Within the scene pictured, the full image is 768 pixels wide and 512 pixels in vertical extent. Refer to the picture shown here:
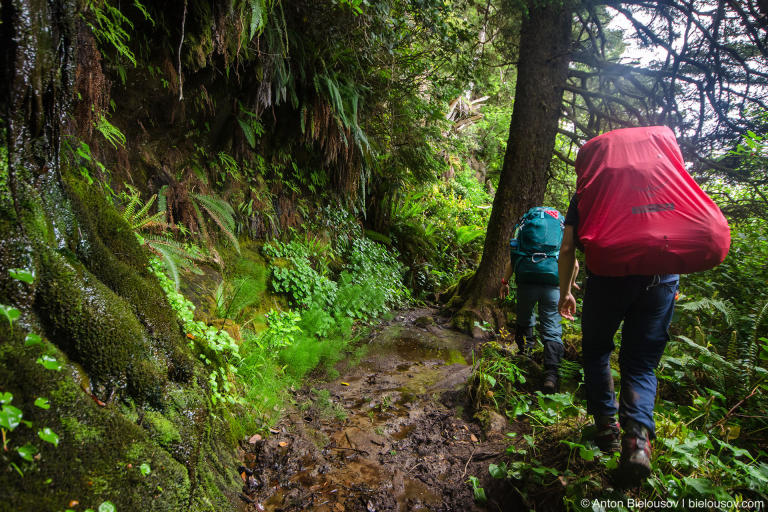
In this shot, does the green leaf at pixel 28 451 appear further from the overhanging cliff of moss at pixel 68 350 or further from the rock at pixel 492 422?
the rock at pixel 492 422

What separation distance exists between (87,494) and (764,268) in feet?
21.3

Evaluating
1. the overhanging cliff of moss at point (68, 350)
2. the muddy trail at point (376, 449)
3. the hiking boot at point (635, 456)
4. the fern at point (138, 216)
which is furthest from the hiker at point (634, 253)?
the fern at point (138, 216)

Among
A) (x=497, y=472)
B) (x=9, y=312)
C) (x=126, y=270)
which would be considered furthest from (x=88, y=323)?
(x=497, y=472)

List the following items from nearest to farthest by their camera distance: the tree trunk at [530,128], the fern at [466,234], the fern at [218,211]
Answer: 1. the fern at [218,211]
2. the tree trunk at [530,128]
3. the fern at [466,234]

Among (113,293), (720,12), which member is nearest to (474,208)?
(720,12)

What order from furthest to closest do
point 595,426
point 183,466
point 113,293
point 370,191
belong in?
1. point 370,191
2. point 595,426
3. point 113,293
4. point 183,466

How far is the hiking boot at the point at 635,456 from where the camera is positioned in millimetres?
1749

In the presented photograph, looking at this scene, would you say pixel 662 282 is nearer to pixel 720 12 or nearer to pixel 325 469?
pixel 325 469

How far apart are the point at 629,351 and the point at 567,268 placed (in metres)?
0.59

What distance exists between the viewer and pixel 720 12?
452 cm

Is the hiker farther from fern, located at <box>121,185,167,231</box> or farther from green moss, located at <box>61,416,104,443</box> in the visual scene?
fern, located at <box>121,185,167,231</box>

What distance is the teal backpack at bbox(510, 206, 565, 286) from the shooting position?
3748 millimetres

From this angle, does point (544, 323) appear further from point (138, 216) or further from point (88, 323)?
point (138, 216)

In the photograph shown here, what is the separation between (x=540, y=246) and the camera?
3.76 m
